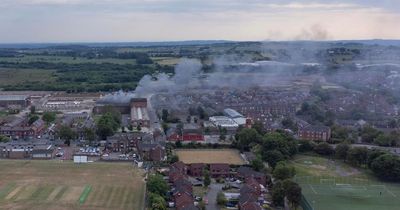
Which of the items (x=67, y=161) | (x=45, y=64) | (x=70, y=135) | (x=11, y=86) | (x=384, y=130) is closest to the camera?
(x=67, y=161)

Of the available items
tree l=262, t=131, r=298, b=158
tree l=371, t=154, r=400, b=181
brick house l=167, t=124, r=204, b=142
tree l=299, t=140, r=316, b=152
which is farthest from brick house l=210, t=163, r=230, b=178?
brick house l=167, t=124, r=204, b=142

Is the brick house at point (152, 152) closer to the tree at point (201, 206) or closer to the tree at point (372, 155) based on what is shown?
the tree at point (201, 206)

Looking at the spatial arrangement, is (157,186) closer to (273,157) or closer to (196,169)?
(196,169)

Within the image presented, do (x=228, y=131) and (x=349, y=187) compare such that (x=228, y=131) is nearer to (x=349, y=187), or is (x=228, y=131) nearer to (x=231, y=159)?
(x=231, y=159)

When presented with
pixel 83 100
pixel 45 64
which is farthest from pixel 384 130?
pixel 45 64

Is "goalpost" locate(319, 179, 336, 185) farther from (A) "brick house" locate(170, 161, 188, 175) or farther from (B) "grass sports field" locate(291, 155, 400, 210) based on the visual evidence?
(A) "brick house" locate(170, 161, 188, 175)

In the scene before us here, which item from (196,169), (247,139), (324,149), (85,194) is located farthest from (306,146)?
(85,194)
